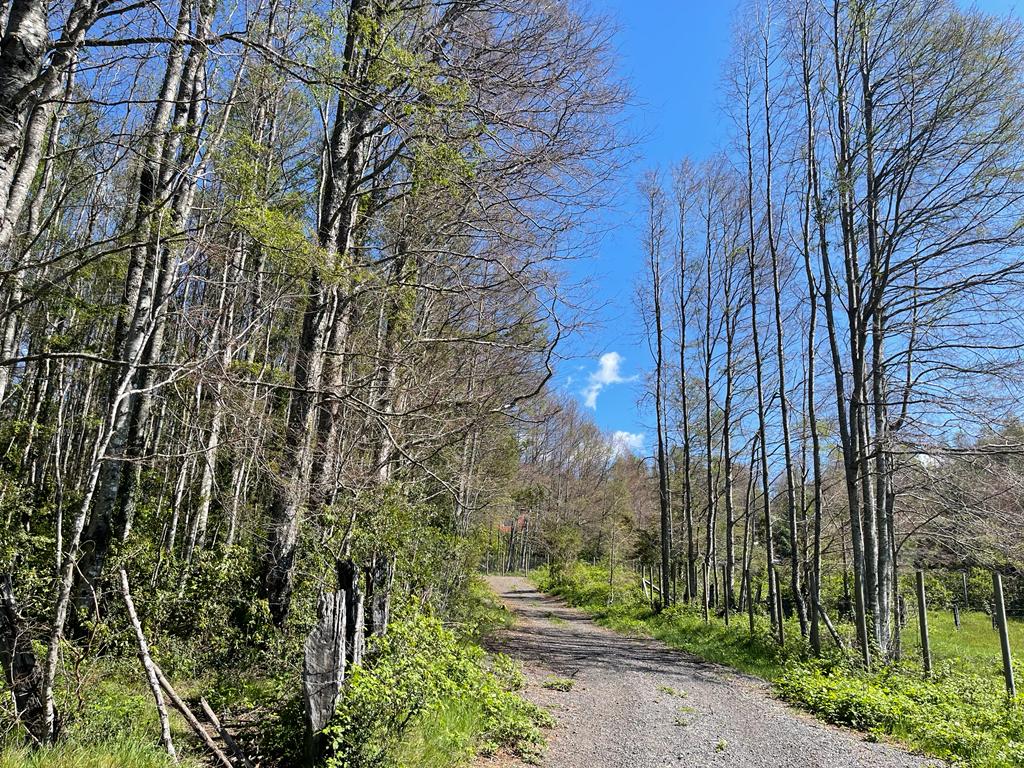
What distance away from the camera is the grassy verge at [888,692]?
5637 mm

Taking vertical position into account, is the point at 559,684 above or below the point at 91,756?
below

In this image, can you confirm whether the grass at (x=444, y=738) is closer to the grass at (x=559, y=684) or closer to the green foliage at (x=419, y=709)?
the green foliage at (x=419, y=709)

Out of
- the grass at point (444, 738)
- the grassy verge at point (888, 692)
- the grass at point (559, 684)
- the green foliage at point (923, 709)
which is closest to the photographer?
the grass at point (444, 738)

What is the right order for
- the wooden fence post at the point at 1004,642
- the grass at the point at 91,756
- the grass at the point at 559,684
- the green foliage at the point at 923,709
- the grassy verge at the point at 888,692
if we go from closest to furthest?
the grass at the point at 91,756, the green foliage at the point at 923,709, the grassy verge at the point at 888,692, the wooden fence post at the point at 1004,642, the grass at the point at 559,684

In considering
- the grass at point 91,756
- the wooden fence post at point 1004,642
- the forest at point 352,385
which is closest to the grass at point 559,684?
the forest at point 352,385

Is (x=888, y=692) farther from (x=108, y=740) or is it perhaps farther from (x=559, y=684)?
(x=108, y=740)

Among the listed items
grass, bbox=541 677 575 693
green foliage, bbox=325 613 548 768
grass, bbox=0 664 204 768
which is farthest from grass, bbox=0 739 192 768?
grass, bbox=541 677 575 693

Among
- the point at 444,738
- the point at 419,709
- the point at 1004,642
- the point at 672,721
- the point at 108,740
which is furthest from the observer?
the point at 1004,642

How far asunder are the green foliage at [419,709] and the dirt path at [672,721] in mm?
525

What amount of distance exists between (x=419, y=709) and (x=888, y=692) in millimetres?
6534

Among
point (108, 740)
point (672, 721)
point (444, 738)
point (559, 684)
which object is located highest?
point (108, 740)

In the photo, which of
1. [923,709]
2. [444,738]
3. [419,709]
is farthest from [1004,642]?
[419,709]

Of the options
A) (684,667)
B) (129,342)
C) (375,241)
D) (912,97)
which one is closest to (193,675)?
(129,342)

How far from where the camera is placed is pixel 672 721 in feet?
21.4
